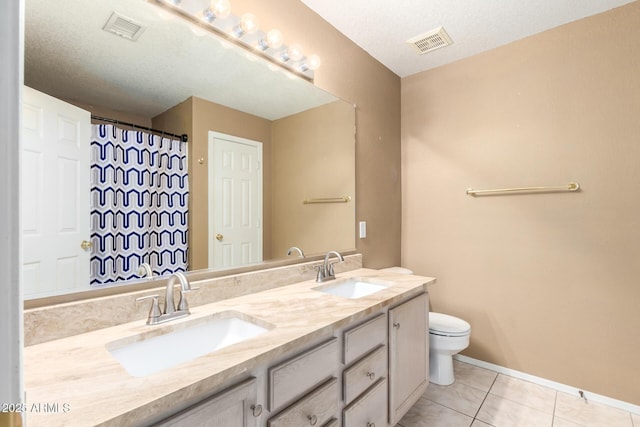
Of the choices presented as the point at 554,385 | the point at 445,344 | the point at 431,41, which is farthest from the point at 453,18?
the point at 554,385

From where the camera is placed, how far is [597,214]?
72.9 inches

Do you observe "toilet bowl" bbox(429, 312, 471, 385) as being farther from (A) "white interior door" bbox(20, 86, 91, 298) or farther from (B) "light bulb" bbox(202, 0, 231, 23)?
(B) "light bulb" bbox(202, 0, 231, 23)

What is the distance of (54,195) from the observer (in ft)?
3.11

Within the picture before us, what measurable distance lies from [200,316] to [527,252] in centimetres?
212

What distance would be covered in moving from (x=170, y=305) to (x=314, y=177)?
1083 millimetres

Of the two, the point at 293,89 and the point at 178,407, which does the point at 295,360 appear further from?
the point at 293,89

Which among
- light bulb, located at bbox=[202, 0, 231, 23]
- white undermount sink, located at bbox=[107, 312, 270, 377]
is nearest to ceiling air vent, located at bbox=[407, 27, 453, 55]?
light bulb, located at bbox=[202, 0, 231, 23]

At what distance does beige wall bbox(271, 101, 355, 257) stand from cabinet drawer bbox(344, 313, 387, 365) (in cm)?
61

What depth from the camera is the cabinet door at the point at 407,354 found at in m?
1.45

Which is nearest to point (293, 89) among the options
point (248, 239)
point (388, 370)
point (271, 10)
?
point (271, 10)

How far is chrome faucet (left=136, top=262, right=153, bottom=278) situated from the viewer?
114cm

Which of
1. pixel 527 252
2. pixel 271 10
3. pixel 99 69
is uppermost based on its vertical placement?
pixel 271 10

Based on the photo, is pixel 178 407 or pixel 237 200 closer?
pixel 178 407

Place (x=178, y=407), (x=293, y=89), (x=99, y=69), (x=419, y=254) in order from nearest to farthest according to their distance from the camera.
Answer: (x=178, y=407), (x=99, y=69), (x=293, y=89), (x=419, y=254)
